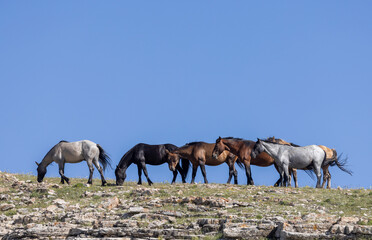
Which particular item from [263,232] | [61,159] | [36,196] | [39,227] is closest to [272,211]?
[263,232]

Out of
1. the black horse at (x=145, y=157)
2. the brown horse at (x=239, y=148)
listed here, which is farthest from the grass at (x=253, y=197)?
the black horse at (x=145, y=157)

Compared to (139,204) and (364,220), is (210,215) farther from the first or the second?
(364,220)

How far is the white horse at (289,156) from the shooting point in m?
28.2

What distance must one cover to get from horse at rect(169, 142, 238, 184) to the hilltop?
3.10m

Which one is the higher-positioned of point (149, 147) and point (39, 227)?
point (149, 147)

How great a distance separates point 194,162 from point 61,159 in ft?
21.2

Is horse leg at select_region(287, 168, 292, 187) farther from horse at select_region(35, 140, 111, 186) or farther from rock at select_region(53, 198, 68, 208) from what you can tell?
rock at select_region(53, 198, 68, 208)

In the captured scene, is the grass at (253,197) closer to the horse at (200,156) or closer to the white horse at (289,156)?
the white horse at (289,156)

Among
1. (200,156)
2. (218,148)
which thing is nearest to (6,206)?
(200,156)

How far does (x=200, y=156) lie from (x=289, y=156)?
170 inches

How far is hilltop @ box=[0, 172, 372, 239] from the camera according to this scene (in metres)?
17.3

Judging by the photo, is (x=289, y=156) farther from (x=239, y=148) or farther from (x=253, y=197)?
(x=253, y=197)

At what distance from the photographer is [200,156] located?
97.9ft

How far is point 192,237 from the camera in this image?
56.8ft
